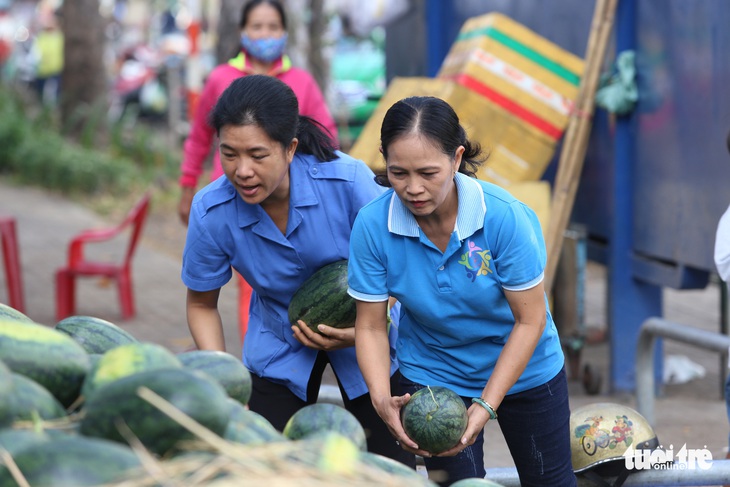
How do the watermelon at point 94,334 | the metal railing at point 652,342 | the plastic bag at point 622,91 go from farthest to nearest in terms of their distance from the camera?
the plastic bag at point 622,91
the metal railing at point 652,342
the watermelon at point 94,334

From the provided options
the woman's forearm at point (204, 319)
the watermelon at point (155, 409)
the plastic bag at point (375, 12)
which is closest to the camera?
the watermelon at point (155, 409)

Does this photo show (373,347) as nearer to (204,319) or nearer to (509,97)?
A: (204,319)

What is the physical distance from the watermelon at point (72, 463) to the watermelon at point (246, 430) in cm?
28

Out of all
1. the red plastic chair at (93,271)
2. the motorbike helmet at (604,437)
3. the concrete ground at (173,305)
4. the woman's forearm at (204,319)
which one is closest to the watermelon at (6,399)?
the woman's forearm at (204,319)

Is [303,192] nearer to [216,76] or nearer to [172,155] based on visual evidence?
[216,76]

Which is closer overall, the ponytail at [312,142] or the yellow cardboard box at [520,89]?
the ponytail at [312,142]

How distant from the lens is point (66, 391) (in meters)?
2.31

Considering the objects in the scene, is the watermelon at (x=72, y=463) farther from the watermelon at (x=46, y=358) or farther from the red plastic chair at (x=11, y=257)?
the red plastic chair at (x=11, y=257)

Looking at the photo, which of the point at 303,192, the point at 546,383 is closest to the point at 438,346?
the point at 546,383

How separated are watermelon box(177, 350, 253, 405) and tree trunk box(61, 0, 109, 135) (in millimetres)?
13273

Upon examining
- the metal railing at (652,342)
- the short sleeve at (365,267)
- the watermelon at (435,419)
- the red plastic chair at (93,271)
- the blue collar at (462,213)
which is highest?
the blue collar at (462,213)

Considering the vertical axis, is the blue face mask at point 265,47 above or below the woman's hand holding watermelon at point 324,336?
above

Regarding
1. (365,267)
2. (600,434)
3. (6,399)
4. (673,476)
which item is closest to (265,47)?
(365,267)

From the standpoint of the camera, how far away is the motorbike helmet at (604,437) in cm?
363
